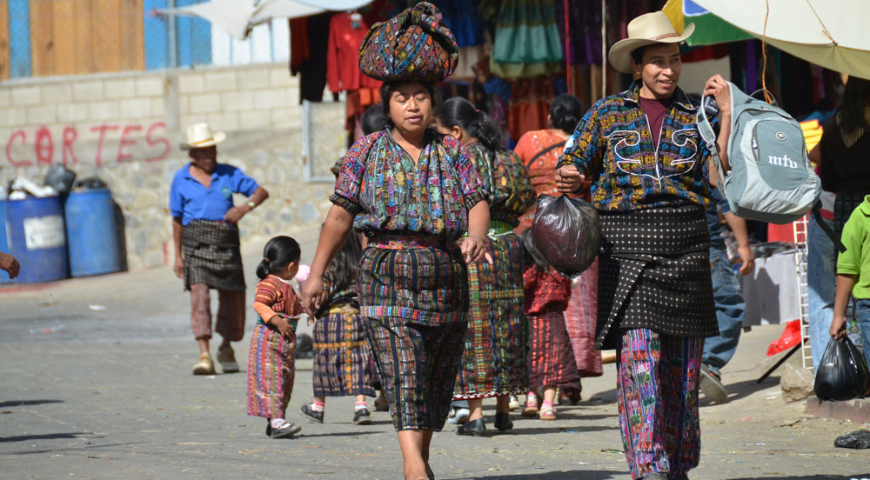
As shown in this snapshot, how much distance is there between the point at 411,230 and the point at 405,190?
162 mm

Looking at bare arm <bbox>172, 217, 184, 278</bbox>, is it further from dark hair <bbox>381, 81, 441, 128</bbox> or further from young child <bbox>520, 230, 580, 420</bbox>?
dark hair <bbox>381, 81, 441, 128</bbox>

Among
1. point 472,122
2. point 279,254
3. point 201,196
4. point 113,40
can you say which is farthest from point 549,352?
point 113,40

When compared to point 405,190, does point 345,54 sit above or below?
above

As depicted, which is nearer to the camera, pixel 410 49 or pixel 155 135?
pixel 410 49

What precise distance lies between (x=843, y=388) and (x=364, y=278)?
8.03ft

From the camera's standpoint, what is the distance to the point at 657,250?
4.87 metres

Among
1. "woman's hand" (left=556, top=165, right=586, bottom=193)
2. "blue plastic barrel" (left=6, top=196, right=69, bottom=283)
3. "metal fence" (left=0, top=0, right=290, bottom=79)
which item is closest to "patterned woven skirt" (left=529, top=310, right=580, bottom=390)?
"woman's hand" (left=556, top=165, right=586, bottom=193)

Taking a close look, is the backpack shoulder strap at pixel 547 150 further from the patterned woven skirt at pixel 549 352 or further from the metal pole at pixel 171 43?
the metal pole at pixel 171 43

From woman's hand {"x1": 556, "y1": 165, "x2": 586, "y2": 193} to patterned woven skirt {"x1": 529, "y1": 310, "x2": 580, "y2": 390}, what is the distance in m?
2.86

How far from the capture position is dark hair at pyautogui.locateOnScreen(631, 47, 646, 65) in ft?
16.5

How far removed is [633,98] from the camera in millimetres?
5027

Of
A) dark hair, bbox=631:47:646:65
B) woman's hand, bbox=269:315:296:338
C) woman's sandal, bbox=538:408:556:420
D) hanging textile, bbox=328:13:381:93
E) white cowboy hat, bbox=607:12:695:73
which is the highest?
hanging textile, bbox=328:13:381:93

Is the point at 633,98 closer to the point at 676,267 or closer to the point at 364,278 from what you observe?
the point at 676,267

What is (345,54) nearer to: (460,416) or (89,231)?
(460,416)
